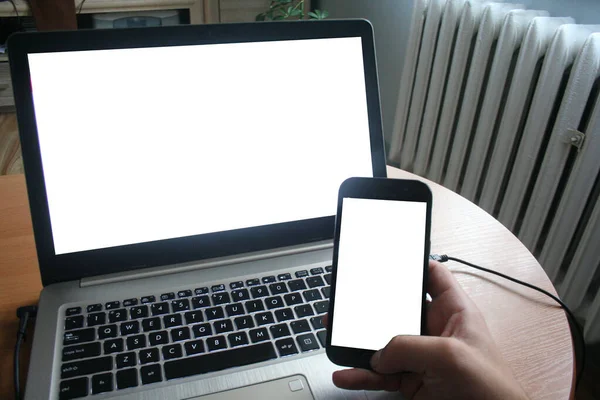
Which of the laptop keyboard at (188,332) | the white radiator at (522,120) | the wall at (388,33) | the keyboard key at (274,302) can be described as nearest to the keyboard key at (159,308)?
the laptop keyboard at (188,332)

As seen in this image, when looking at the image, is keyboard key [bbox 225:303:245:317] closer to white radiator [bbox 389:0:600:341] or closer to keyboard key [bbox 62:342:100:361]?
keyboard key [bbox 62:342:100:361]

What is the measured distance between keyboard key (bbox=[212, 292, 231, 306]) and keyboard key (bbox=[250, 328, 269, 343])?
0.17 feet

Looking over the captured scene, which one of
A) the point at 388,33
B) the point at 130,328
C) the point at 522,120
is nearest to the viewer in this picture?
the point at 130,328

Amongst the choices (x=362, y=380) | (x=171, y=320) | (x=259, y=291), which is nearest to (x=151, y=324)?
(x=171, y=320)

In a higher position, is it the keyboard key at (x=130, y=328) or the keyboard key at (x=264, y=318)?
the keyboard key at (x=130, y=328)

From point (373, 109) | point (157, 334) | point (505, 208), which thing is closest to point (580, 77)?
point (505, 208)

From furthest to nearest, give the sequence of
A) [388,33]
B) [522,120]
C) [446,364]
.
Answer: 1. [388,33]
2. [522,120]
3. [446,364]

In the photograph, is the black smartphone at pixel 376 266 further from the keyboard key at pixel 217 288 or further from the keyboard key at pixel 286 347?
the keyboard key at pixel 217 288

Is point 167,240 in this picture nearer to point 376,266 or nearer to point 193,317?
point 193,317

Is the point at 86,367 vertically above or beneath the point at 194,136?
beneath

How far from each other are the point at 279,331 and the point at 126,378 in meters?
0.15

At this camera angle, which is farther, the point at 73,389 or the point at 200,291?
the point at 200,291

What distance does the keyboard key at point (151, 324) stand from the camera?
1.60 ft

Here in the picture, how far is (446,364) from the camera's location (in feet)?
1.26
